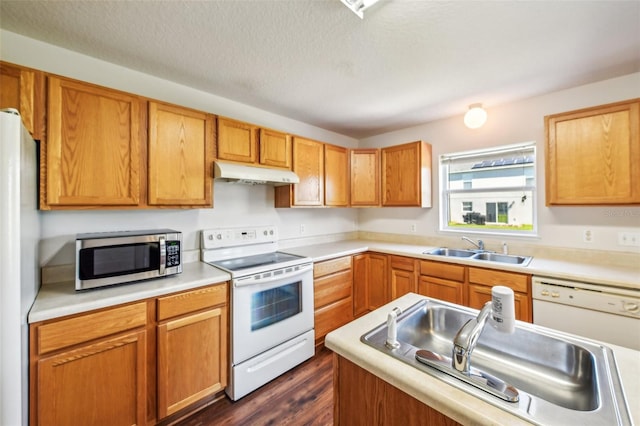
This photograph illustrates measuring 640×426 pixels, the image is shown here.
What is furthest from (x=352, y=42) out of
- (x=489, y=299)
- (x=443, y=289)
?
(x=489, y=299)

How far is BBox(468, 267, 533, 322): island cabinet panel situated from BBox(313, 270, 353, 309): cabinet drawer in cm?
118

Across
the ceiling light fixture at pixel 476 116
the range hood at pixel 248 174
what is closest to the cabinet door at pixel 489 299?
the ceiling light fixture at pixel 476 116

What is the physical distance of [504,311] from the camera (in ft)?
2.76

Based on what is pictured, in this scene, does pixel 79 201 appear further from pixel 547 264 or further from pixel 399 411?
pixel 547 264

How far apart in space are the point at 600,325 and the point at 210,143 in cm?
313

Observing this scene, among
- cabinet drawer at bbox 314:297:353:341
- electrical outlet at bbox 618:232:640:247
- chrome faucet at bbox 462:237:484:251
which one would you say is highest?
electrical outlet at bbox 618:232:640:247

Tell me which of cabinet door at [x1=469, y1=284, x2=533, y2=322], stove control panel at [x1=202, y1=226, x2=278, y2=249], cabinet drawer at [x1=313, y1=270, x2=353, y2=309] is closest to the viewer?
cabinet door at [x1=469, y1=284, x2=533, y2=322]

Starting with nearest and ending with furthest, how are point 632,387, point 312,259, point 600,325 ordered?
point 632,387 < point 600,325 < point 312,259

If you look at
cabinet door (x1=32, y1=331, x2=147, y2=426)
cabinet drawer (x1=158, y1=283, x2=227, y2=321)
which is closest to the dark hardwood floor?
cabinet door (x1=32, y1=331, x2=147, y2=426)

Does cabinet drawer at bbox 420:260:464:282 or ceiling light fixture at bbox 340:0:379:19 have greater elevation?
ceiling light fixture at bbox 340:0:379:19

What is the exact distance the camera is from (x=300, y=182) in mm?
2812

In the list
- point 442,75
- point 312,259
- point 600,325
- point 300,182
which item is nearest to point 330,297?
point 312,259

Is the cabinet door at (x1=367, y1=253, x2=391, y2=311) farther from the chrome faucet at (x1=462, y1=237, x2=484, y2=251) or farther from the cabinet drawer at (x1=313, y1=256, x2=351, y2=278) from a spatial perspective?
the chrome faucet at (x1=462, y1=237, x2=484, y2=251)

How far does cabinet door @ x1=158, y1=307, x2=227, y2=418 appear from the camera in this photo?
64.8 inches
